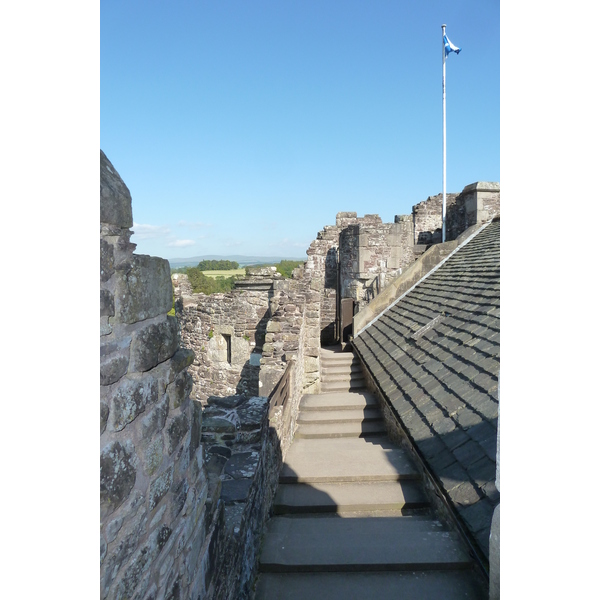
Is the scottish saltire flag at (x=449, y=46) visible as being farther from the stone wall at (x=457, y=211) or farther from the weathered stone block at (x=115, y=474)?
the weathered stone block at (x=115, y=474)

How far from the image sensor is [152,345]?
1.85 m

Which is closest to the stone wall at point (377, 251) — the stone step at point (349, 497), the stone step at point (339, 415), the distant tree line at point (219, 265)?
the stone step at point (339, 415)

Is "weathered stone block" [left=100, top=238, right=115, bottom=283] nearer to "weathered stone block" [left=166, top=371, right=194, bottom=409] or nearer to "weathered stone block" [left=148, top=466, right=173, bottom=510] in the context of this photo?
"weathered stone block" [left=166, top=371, right=194, bottom=409]

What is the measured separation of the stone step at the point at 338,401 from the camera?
8.38 m

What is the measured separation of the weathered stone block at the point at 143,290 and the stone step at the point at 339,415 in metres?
6.35

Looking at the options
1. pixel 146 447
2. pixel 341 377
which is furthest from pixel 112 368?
pixel 341 377

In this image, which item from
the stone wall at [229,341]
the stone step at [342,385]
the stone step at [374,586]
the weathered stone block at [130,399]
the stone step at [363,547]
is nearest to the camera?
the weathered stone block at [130,399]

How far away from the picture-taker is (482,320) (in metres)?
6.03

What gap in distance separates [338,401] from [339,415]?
1.90 feet

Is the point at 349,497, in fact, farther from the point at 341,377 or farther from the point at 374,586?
the point at 341,377

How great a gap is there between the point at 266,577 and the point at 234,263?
50.8 meters

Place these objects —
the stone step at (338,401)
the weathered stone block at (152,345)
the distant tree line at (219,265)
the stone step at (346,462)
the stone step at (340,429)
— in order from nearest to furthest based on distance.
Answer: the weathered stone block at (152,345), the stone step at (346,462), the stone step at (340,429), the stone step at (338,401), the distant tree line at (219,265)
